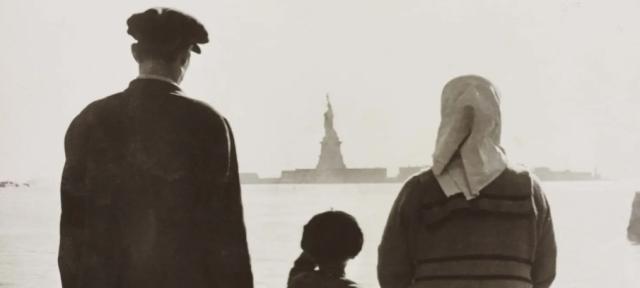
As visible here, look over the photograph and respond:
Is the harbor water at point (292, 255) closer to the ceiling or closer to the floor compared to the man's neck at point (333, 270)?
closer to the floor

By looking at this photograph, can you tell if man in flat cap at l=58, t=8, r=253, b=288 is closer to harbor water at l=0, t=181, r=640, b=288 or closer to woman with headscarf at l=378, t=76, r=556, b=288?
woman with headscarf at l=378, t=76, r=556, b=288

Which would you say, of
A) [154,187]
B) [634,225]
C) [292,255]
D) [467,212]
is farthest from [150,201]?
[634,225]

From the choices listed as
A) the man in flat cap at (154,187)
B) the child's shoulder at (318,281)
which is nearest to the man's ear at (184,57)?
the man in flat cap at (154,187)

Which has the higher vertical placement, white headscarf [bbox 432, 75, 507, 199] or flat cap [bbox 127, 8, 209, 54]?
flat cap [bbox 127, 8, 209, 54]

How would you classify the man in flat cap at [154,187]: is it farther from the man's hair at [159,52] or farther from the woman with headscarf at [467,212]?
the woman with headscarf at [467,212]

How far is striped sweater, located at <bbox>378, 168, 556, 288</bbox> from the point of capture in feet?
10.6

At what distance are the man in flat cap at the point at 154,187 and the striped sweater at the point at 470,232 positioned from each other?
55 centimetres

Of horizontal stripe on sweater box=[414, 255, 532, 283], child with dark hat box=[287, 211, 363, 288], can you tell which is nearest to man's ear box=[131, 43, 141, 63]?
child with dark hat box=[287, 211, 363, 288]

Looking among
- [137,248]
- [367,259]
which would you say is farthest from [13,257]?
[137,248]

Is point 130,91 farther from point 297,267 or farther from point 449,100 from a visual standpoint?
point 449,100

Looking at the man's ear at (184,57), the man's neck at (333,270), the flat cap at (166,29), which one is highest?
the flat cap at (166,29)

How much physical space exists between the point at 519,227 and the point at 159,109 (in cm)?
124

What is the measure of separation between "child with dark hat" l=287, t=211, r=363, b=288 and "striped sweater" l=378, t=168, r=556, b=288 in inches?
4.9

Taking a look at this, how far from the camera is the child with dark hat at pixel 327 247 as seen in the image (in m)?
3.31
